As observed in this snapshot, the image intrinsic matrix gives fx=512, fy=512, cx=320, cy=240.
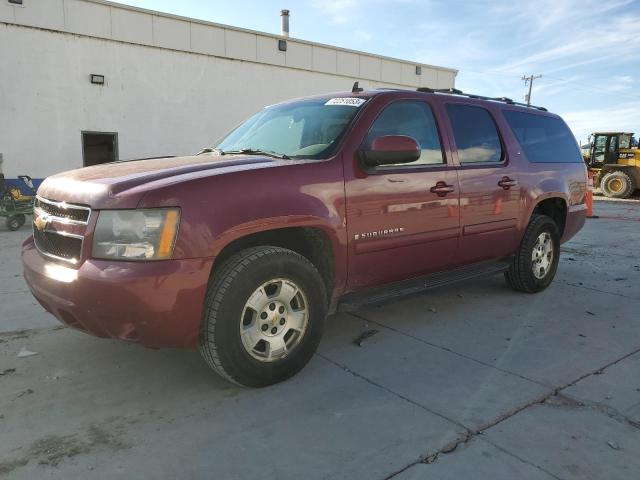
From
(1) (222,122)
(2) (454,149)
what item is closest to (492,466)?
(2) (454,149)

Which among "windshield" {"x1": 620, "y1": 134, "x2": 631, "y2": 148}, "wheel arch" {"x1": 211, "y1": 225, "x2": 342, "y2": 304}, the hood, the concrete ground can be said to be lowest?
the concrete ground

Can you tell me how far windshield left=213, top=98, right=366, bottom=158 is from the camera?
351cm

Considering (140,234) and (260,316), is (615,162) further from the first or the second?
(140,234)

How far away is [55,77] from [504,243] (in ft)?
39.5

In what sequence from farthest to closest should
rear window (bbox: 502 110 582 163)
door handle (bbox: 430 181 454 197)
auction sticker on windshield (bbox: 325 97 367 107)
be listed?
rear window (bbox: 502 110 582 163) → door handle (bbox: 430 181 454 197) → auction sticker on windshield (bbox: 325 97 367 107)

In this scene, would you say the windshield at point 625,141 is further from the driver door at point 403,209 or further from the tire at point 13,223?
the tire at point 13,223

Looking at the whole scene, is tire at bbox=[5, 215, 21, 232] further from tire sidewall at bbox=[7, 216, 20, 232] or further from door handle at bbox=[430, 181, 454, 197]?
door handle at bbox=[430, 181, 454, 197]

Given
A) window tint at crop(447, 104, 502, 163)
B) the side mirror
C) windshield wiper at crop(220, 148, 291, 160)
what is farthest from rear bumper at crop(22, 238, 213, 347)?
window tint at crop(447, 104, 502, 163)

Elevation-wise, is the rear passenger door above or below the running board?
above

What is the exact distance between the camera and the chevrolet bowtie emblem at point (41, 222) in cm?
304

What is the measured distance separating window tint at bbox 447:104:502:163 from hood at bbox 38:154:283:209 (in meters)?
1.77

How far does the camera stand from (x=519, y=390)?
121 inches

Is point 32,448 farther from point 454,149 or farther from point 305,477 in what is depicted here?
point 454,149

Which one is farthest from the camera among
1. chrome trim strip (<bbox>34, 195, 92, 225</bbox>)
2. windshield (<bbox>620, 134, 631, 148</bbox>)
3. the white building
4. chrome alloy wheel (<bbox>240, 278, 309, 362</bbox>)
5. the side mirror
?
windshield (<bbox>620, 134, 631, 148</bbox>)
